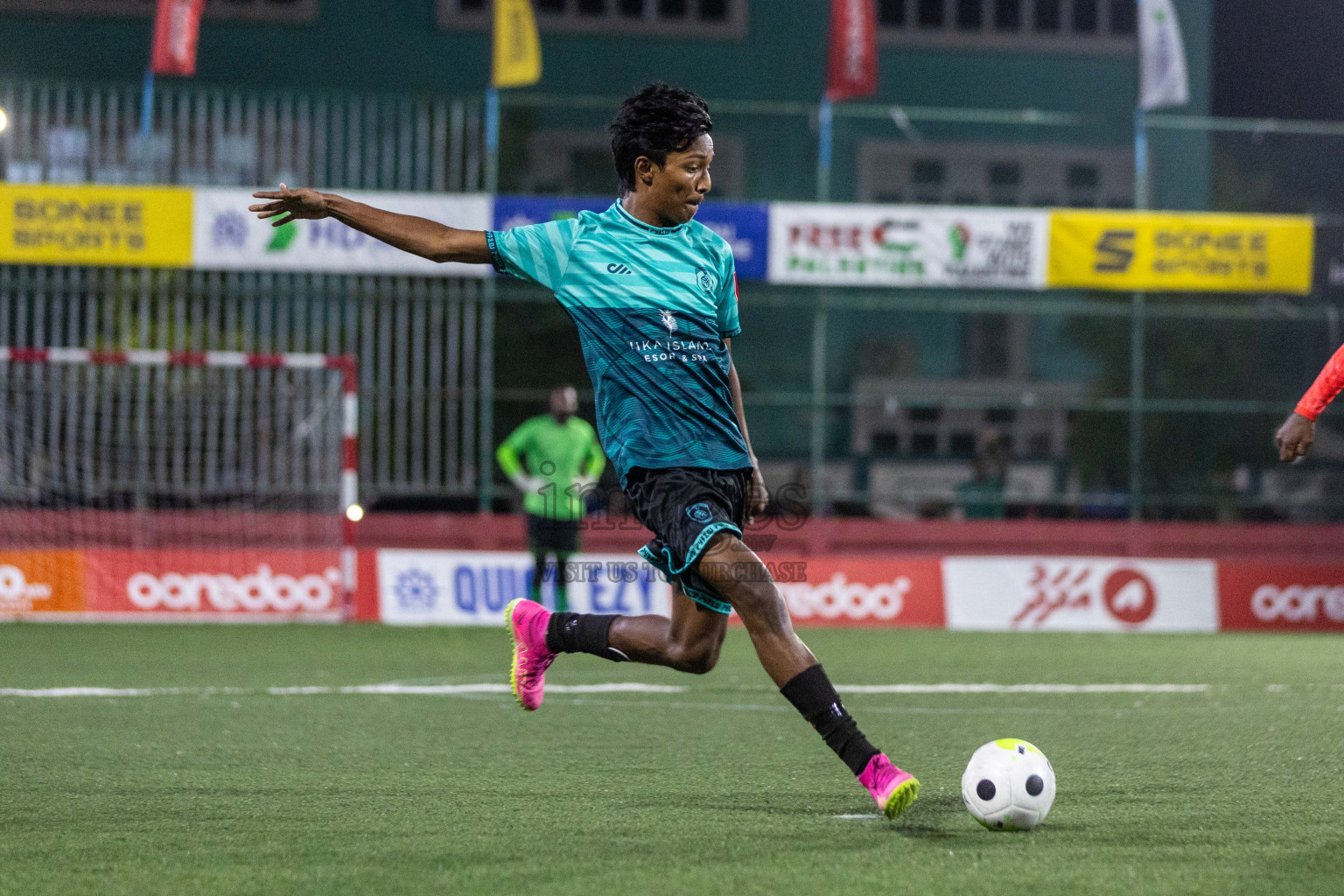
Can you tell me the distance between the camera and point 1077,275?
51.1 feet

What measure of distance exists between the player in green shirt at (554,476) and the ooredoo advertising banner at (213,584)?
2.11 metres

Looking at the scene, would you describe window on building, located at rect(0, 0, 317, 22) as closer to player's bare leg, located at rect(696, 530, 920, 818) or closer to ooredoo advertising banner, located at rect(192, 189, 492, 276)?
ooredoo advertising banner, located at rect(192, 189, 492, 276)

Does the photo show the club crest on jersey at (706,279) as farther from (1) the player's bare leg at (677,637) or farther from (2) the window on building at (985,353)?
(2) the window on building at (985,353)

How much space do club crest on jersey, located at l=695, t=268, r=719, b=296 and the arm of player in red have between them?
210 centimetres

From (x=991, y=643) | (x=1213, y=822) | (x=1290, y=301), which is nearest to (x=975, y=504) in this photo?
(x=991, y=643)

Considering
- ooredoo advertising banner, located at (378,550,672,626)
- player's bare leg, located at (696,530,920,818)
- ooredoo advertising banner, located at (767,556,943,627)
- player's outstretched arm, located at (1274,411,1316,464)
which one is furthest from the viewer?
ooredoo advertising banner, located at (767,556,943,627)

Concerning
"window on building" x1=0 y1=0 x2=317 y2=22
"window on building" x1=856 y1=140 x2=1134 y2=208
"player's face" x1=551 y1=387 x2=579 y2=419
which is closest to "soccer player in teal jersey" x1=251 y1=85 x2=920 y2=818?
"player's face" x1=551 y1=387 x2=579 y2=419

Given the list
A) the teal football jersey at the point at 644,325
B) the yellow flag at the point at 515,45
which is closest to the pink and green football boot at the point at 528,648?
the teal football jersey at the point at 644,325

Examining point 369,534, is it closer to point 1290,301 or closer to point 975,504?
point 975,504

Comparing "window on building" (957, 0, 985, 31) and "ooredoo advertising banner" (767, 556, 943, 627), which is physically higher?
"window on building" (957, 0, 985, 31)

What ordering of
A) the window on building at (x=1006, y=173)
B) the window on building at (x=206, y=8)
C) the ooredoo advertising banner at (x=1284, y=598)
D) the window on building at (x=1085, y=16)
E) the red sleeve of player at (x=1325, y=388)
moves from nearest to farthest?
the red sleeve of player at (x=1325, y=388) < the ooredoo advertising banner at (x=1284, y=598) < the window on building at (x=206, y=8) < the window on building at (x=1006, y=173) < the window on building at (x=1085, y=16)

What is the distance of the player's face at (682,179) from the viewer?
16.5ft

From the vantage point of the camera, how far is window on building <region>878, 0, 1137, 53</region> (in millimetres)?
27375

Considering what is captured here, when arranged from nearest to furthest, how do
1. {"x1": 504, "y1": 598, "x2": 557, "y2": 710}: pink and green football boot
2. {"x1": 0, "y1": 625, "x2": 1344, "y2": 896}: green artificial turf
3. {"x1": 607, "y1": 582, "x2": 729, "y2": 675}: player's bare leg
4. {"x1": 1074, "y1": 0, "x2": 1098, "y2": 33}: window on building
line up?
{"x1": 0, "y1": 625, "x2": 1344, "y2": 896}: green artificial turf < {"x1": 607, "y1": 582, "x2": 729, "y2": 675}: player's bare leg < {"x1": 504, "y1": 598, "x2": 557, "y2": 710}: pink and green football boot < {"x1": 1074, "y1": 0, "x2": 1098, "y2": 33}: window on building
